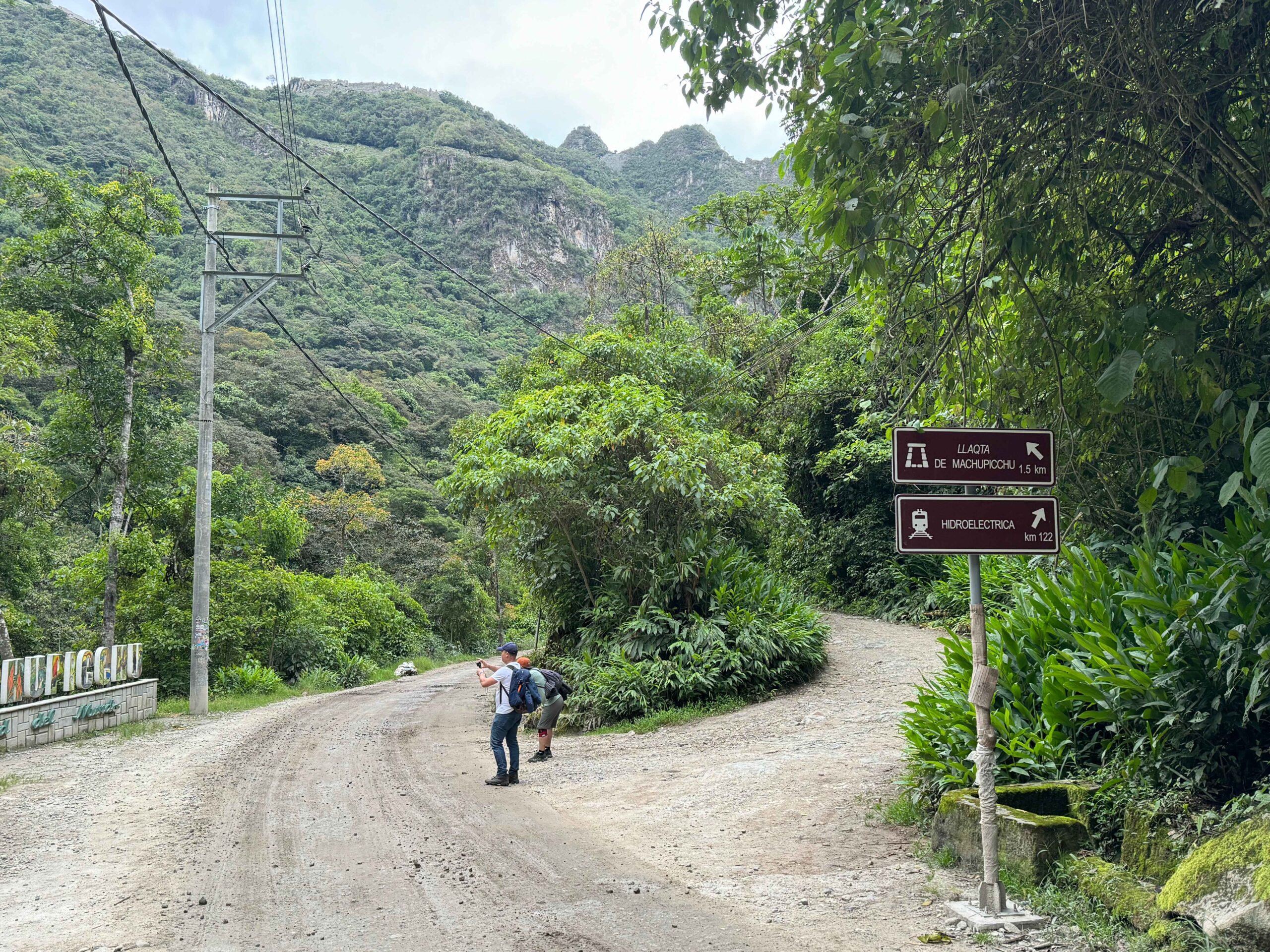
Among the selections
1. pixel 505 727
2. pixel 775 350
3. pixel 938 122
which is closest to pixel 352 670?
pixel 505 727

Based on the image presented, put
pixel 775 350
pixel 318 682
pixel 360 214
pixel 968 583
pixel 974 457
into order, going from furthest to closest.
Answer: pixel 360 214 → pixel 318 682 → pixel 968 583 → pixel 775 350 → pixel 974 457

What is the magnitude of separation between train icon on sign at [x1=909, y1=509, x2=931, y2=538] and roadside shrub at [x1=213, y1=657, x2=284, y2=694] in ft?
63.2

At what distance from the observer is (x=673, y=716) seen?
12.3m

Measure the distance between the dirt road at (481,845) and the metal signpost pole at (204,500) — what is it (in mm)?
4398

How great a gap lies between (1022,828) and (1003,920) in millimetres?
706

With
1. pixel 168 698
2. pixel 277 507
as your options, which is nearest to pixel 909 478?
pixel 168 698

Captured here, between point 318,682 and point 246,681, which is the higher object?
point 246,681

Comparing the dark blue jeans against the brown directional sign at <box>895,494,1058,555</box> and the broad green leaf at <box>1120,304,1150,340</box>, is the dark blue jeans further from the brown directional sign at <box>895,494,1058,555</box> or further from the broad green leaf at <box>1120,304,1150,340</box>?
the broad green leaf at <box>1120,304,1150,340</box>

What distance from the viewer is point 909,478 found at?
467cm

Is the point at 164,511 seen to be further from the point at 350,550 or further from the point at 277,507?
the point at 350,550

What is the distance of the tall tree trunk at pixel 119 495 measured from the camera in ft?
56.2

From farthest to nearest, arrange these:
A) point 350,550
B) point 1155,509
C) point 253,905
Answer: point 350,550 → point 1155,509 → point 253,905

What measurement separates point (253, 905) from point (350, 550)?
3623 centimetres

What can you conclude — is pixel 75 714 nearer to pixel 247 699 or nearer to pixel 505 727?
pixel 247 699
